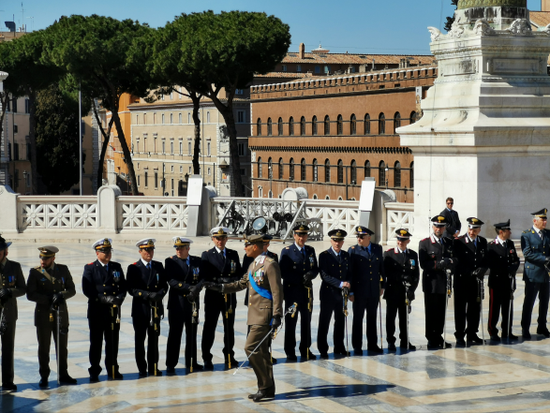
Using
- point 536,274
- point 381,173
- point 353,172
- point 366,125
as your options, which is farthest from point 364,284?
point 353,172

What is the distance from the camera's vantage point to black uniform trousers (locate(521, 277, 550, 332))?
12797 mm

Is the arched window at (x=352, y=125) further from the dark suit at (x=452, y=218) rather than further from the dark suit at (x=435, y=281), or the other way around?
the dark suit at (x=435, y=281)

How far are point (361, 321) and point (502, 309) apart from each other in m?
1.99

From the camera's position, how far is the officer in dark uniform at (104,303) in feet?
35.5

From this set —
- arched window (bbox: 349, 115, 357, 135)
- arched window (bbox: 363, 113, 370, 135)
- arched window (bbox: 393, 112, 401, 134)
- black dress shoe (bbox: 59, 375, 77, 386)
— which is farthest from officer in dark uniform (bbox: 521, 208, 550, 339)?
arched window (bbox: 349, 115, 357, 135)

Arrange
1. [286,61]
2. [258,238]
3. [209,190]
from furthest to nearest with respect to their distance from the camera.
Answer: [286,61] < [209,190] < [258,238]

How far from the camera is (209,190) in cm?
2388

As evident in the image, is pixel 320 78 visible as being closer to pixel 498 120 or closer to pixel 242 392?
pixel 498 120

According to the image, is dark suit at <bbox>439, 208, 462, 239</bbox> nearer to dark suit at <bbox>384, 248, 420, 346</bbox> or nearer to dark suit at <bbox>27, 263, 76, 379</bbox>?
dark suit at <bbox>384, 248, 420, 346</bbox>

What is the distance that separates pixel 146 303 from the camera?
36.4 feet

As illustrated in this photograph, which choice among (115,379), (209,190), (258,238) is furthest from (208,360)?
(209,190)

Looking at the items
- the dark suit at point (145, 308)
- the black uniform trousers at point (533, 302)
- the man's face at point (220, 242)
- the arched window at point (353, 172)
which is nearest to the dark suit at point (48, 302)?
the dark suit at point (145, 308)

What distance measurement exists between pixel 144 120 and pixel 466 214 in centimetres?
10476

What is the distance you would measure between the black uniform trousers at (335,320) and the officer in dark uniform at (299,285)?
19cm
